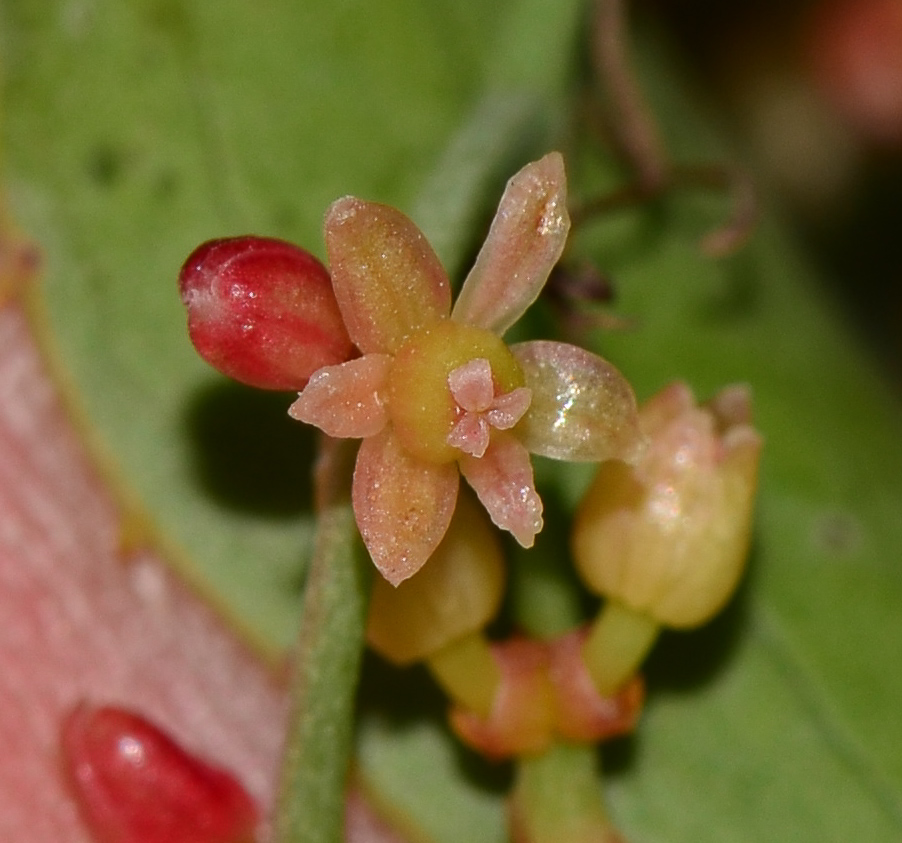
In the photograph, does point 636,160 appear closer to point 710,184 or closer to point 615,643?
point 710,184

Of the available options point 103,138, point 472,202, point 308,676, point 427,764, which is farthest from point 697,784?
point 103,138

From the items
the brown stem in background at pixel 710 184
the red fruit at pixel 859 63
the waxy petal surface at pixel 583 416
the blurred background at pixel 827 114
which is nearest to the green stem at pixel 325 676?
the waxy petal surface at pixel 583 416

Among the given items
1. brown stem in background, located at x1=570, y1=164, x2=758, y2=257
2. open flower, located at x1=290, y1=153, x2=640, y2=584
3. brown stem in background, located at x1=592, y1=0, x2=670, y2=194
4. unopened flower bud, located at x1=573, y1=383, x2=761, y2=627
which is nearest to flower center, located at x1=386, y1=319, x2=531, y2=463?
open flower, located at x1=290, y1=153, x2=640, y2=584

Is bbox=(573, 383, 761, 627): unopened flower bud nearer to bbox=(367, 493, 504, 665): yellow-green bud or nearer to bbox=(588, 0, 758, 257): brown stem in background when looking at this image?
bbox=(367, 493, 504, 665): yellow-green bud

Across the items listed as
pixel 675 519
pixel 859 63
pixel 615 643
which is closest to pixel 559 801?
pixel 615 643

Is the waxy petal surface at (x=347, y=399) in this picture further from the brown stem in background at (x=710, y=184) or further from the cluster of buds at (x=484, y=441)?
the brown stem in background at (x=710, y=184)

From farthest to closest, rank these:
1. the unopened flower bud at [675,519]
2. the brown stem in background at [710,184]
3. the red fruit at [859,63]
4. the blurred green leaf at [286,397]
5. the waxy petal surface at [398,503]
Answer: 1. the red fruit at [859,63]
2. the brown stem in background at [710,184]
3. the blurred green leaf at [286,397]
4. the unopened flower bud at [675,519]
5. the waxy petal surface at [398,503]
